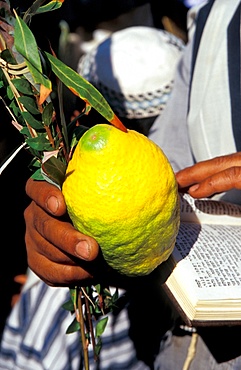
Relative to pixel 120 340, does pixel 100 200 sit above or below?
above

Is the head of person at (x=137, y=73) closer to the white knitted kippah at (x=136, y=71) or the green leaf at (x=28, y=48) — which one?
the white knitted kippah at (x=136, y=71)

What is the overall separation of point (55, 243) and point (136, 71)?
878mm

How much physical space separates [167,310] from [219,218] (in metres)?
0.25

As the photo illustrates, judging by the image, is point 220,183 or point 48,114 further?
point 220,183

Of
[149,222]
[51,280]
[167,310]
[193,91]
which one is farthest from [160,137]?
[149,222]

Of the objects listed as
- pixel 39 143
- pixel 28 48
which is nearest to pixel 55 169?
pixel 39 143

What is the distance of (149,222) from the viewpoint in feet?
2.13

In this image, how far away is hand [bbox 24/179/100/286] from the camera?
0.66 meters

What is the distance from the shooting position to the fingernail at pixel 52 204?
0.66m

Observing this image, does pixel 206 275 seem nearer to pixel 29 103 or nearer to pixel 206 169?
pixel 206 169

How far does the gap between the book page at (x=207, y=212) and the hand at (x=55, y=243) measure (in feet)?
0.73

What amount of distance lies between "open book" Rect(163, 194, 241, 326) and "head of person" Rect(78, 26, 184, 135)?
0.70 meters

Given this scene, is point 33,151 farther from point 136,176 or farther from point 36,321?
point 36,321

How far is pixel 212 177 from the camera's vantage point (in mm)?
898
